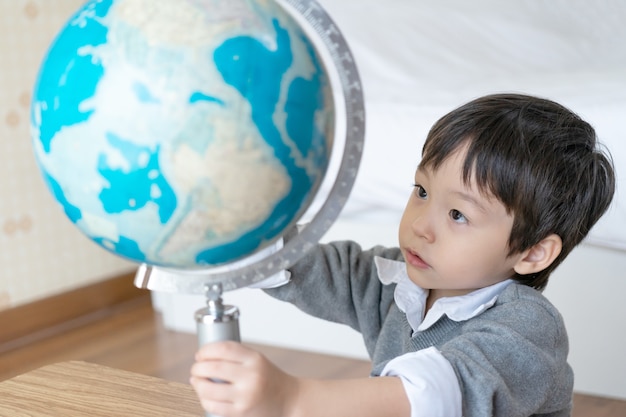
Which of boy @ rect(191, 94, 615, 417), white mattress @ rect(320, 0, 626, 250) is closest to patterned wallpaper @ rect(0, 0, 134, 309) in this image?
white mattress @ rect(320, 0, 626, 250)

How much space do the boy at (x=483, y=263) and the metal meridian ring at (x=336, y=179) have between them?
14 centimetres

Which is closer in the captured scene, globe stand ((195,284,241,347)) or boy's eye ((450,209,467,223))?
globe stand ((195,284,241,347))

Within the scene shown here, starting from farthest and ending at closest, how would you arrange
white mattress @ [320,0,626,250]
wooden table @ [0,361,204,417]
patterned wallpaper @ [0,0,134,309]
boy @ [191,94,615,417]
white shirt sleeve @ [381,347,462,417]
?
patterned wallpaper @ [0,0,134,309] → white mattress @ [320,0,626,250] → wooden table @ [0,361,204,417] → boy @ [191,94,615,417] → white shirt sleeve @ [381,347,462,417]

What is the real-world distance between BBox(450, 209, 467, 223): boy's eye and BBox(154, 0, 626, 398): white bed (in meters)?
0.68

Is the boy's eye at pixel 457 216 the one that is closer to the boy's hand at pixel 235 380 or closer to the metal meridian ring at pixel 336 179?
the metal meridian ring at pixel 336 179

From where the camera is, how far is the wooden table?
104 cm

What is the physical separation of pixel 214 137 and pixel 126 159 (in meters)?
0.07

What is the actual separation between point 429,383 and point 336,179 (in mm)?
198

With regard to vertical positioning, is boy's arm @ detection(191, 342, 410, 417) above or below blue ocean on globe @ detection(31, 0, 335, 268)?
below

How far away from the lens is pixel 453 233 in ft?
3.57

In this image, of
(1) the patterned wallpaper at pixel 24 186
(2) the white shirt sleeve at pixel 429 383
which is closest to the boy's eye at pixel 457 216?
(2) the white shirt sleeve at pixel 429 383

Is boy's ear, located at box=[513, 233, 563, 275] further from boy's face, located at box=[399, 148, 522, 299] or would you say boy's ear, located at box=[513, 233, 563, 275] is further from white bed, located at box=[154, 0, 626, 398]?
white bed, located at box=[154, 0, 626, 398]

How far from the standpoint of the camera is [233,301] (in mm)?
2439

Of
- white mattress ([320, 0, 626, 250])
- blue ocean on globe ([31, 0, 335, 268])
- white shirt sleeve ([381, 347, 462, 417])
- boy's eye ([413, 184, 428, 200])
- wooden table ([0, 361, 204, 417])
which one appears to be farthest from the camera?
white mattress ([320, 0, 626, 250])
